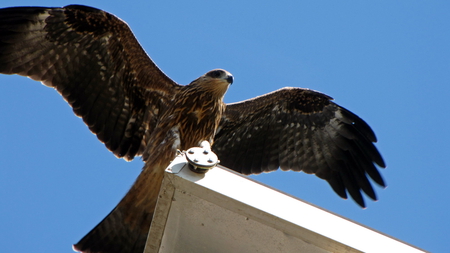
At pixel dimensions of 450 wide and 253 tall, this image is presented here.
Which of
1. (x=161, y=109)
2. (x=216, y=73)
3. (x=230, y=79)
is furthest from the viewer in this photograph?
(x=161, y=109)

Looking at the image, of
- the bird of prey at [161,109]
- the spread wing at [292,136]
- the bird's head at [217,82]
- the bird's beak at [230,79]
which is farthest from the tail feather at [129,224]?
the spread wing at [292,136]

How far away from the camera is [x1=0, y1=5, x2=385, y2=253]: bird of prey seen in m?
7.15

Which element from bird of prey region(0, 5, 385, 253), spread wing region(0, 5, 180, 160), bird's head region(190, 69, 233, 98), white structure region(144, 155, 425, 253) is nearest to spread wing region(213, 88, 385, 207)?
bird of prey region(0, 5, 385, 253)

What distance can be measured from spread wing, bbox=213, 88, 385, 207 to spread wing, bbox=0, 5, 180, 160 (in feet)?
4.02

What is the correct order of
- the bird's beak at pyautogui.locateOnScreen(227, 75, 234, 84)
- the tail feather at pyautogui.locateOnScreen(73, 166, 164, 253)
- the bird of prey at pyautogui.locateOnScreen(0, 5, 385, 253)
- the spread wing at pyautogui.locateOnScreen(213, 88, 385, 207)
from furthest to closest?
1. the spread wing at pyautogui.locateOnScreen(213, 88, 385, 207)
2. the bird's beak at pyautogui.locateOnScreen(227, 75, 234, 84)
3. the bird of prey at pyautogui.locateOnScreen(0, 5, 385, 253)
4. the tail feather at pyautogui.locateOnScreen(73, 166, 164, 253)

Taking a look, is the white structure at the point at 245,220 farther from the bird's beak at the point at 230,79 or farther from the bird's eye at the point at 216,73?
the bird's eye at the point at 216,73

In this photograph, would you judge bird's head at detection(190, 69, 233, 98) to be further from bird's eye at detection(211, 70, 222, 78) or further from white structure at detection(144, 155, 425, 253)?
white structure at detection(144, 155, 425, 253)

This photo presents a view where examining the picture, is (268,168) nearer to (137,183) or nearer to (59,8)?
(137,183)

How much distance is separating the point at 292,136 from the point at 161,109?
2.06 metres

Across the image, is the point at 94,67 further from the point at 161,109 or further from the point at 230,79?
the point at 230,79

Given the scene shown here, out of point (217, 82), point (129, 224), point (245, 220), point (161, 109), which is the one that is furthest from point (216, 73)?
point (245, 220)

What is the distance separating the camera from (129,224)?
6262 millimetres

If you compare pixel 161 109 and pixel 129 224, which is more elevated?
pixel 161 109

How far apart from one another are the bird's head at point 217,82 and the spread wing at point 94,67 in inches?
22.5
